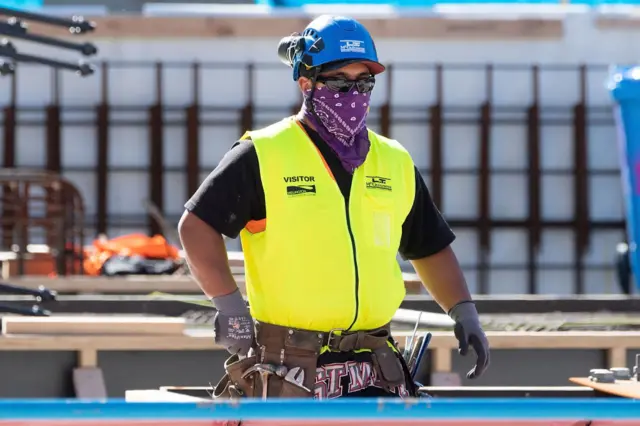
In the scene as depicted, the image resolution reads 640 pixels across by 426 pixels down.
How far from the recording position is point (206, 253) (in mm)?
3754

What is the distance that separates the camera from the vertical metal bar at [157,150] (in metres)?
23.9

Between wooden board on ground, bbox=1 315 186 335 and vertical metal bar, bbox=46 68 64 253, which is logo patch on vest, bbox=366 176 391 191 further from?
vertical metal bar, bbox=46 68 64 253

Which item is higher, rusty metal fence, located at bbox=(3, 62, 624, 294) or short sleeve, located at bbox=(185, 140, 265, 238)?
rusty metal fence, located at bbox=(3, 62, 624, 294)

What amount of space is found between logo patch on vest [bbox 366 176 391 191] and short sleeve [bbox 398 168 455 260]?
201 millimetres

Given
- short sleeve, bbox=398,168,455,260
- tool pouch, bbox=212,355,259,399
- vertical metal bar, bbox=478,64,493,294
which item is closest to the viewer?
tool pouch, bbox=212,355,259,399

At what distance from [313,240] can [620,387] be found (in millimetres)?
1491

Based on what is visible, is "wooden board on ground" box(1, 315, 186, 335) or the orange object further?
the orange object

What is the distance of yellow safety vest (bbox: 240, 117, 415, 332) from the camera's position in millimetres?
3785

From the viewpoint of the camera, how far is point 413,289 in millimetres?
9164

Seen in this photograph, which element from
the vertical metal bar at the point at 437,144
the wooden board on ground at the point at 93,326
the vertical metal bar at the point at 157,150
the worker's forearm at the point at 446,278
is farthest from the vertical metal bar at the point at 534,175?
the worker's forearm at the point at 446,278

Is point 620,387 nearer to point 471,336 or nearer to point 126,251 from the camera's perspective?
point 471,336

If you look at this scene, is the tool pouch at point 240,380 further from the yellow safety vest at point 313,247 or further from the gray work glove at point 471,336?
the gray work glove at point 471,336

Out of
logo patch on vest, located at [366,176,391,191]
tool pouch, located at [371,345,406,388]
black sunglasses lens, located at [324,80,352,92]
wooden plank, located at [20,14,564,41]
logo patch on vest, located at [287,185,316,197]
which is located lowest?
tool pouch, located at [371,345,406,388]

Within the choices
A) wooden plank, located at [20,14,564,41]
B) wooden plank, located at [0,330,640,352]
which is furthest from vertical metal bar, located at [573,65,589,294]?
wooden plank, located at [0,330,640,352]
